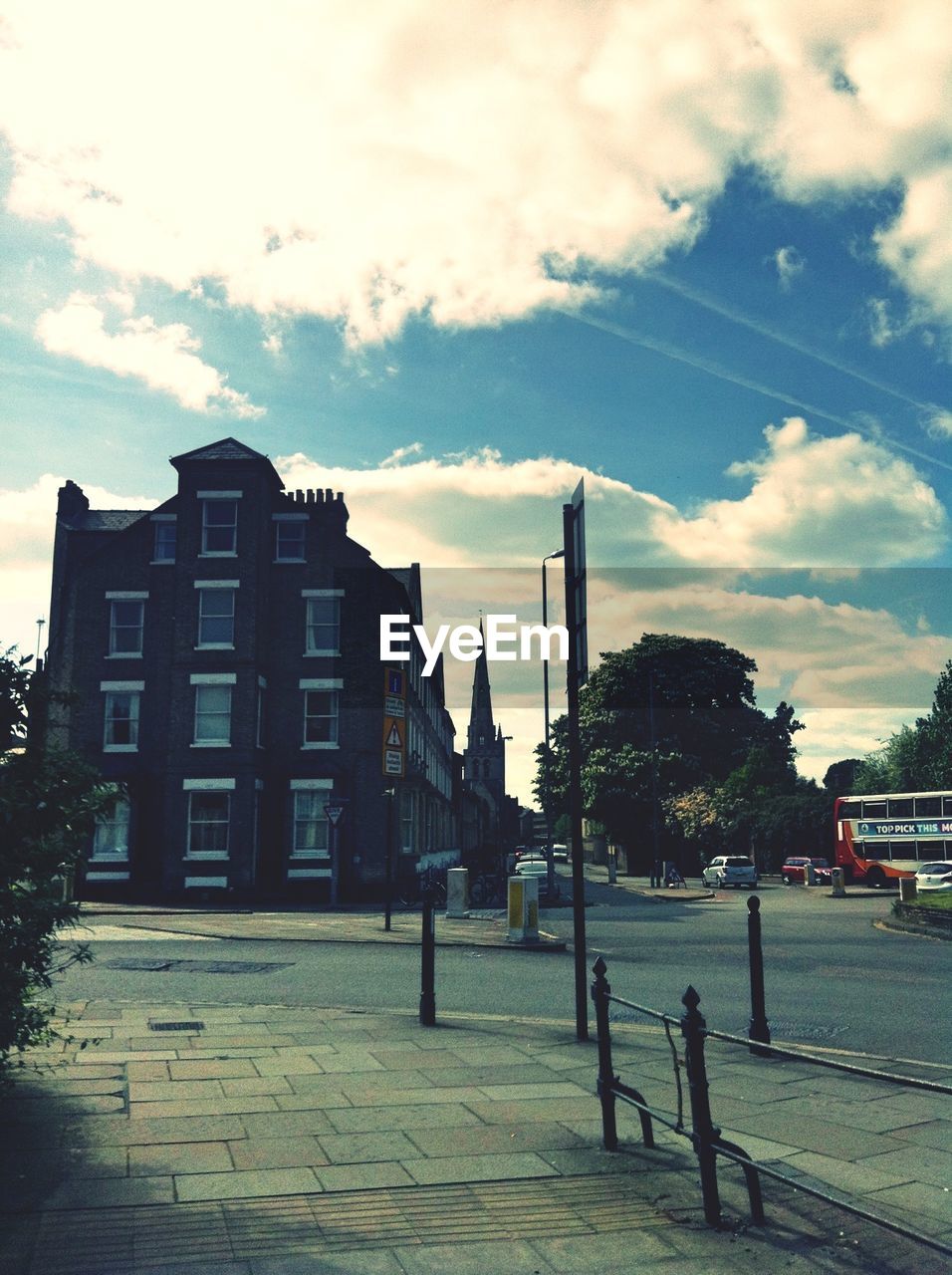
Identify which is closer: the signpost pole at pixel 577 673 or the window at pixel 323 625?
the signpost pole at pixel 577 673

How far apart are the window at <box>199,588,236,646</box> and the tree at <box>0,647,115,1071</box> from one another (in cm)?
3148

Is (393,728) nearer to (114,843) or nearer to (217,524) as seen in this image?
(217,524)

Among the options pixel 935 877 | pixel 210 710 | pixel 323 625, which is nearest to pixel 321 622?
pixel 323 625

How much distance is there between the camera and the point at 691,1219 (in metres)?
5.84

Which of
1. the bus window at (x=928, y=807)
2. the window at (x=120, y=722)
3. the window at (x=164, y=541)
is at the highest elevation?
the window at (x=164, y=541)

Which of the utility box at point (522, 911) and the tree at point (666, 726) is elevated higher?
the tree at point (666, 726)

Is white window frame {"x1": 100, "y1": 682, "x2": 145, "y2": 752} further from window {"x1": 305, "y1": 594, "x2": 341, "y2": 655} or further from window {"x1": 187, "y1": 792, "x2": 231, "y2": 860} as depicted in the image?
window {"x1": 305, "y1": 594, "x2": 341, "y2": 655}

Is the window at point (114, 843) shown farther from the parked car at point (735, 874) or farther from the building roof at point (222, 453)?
the parked car at point (735, 874)

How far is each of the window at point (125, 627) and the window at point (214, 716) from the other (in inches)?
139

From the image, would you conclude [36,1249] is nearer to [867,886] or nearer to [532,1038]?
[532,1038]

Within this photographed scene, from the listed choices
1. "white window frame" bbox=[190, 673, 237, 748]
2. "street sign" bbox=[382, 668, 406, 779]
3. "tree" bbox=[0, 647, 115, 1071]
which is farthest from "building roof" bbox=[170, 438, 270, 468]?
"tree" bbox=[0, 647, 115, 1071]

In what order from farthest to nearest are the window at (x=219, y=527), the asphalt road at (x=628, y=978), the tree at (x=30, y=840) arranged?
the window at (x=219, y=527) < the asphalt road at (x=628, y=978) < the tree at (x=30, y=840)

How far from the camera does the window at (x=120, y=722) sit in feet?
129

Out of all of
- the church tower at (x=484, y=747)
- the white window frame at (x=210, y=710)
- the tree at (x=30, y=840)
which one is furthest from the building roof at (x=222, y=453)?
the church tower at (x=484, y=747)
